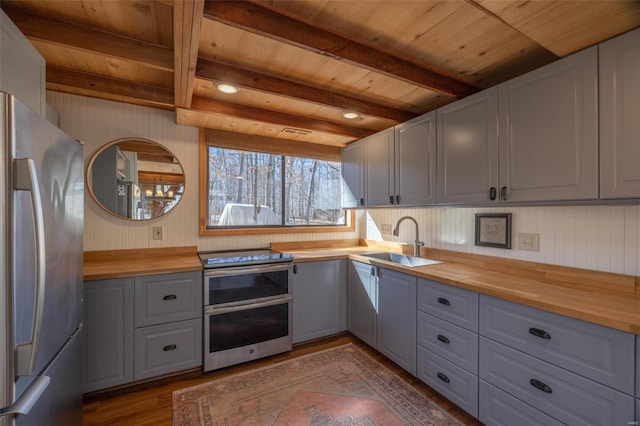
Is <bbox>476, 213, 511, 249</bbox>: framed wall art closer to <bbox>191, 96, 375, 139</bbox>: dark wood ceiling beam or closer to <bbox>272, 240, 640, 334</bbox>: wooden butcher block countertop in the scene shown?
<bbox>272, 240, 640, 334</bbox>: wooden butcher block countertop

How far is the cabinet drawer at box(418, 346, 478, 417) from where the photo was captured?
1.68 m

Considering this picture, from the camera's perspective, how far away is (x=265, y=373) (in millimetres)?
2211

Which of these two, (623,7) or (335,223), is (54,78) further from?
(623,7)

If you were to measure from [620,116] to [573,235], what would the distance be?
0.75 metres

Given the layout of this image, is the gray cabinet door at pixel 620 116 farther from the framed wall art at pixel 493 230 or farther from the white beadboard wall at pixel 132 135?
the white beadboard wall at pixel 132 135

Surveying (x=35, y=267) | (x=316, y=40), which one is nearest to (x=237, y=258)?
(x=35, y=267)

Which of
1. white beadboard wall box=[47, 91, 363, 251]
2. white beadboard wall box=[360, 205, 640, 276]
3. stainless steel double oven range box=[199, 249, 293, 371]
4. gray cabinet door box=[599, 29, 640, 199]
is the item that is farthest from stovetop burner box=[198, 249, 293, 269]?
gray cabinet door box=[599, 29, 640, 199]

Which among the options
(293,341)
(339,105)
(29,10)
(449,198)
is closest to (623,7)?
(449,198)

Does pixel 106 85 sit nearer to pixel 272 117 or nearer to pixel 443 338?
pixel 272 117

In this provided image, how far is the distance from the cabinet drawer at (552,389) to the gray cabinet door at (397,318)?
1.79 ft

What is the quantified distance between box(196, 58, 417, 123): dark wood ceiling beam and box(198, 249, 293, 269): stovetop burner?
1329 mm

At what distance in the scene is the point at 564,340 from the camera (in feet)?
4.25

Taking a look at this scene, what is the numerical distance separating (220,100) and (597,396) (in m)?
2.82

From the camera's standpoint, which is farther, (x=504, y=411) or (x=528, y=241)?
(x=528, y=241)
